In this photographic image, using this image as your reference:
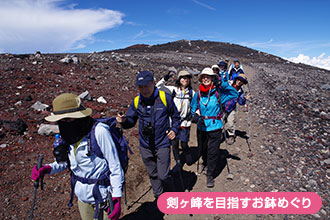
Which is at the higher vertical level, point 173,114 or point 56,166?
point 173,114

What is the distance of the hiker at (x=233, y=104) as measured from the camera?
612 cm

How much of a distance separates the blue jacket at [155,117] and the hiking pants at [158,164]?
0.13 m

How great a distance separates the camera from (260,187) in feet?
17.0

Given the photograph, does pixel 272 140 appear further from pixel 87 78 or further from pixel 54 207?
pixel 87 78

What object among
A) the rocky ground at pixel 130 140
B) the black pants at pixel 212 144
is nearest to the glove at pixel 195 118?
the black pants at pixel 212 144

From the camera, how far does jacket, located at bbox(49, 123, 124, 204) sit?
2.48m

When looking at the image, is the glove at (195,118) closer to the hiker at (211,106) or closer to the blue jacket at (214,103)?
the hiker at (211,106)

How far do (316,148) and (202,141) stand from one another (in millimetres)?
4541

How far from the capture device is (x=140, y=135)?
4.01 metres

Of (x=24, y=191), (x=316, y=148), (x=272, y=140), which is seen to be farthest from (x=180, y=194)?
(x=316, y=148)

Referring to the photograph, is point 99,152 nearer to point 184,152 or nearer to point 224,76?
point 184,152

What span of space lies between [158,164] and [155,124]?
2.83 ft

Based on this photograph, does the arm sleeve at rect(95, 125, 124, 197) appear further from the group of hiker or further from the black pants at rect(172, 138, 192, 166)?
the black pants at rect(172, 138, 192, 166)

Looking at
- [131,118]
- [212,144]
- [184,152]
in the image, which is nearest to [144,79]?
[131,118]
